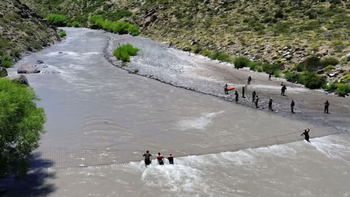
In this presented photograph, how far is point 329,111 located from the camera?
3606 cm

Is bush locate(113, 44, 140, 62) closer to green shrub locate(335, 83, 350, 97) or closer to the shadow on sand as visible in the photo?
green shrub locate(335, 83, 350, 97)

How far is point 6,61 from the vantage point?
53625 millimetres

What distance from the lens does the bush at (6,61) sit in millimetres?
52756

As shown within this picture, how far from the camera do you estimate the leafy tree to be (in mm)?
17469

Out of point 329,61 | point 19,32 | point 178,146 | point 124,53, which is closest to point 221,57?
point 124,53

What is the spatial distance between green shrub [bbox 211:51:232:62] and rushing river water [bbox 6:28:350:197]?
19989 mm

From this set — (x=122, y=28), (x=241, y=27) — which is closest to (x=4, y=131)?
(x=241, y=27)

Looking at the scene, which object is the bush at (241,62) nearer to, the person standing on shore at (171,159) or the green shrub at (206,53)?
the green shrub at (206,53)

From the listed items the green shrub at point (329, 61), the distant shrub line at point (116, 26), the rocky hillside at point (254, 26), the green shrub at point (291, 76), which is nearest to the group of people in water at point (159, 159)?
the green shrub at point (291, 76)

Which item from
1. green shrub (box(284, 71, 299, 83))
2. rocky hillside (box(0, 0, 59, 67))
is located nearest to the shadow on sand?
rocky hillside (box(0, 0, 59, 67))

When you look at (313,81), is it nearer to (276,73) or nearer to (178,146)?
(276,73)

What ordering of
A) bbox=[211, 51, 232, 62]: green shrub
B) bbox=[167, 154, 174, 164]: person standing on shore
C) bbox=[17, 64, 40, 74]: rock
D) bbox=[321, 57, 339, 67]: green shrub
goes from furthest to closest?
bbox=[211, 51, 232, 62]: green shrub, bbox=[17, 64, 40, 74]: rock, bbox=[321, 57, 339, 67]: green shrub, bbox=[167, 154, 174, 164]: person standing on shore

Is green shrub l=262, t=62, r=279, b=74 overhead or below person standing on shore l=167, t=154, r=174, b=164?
overhead

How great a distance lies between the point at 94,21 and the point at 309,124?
97.0 m
